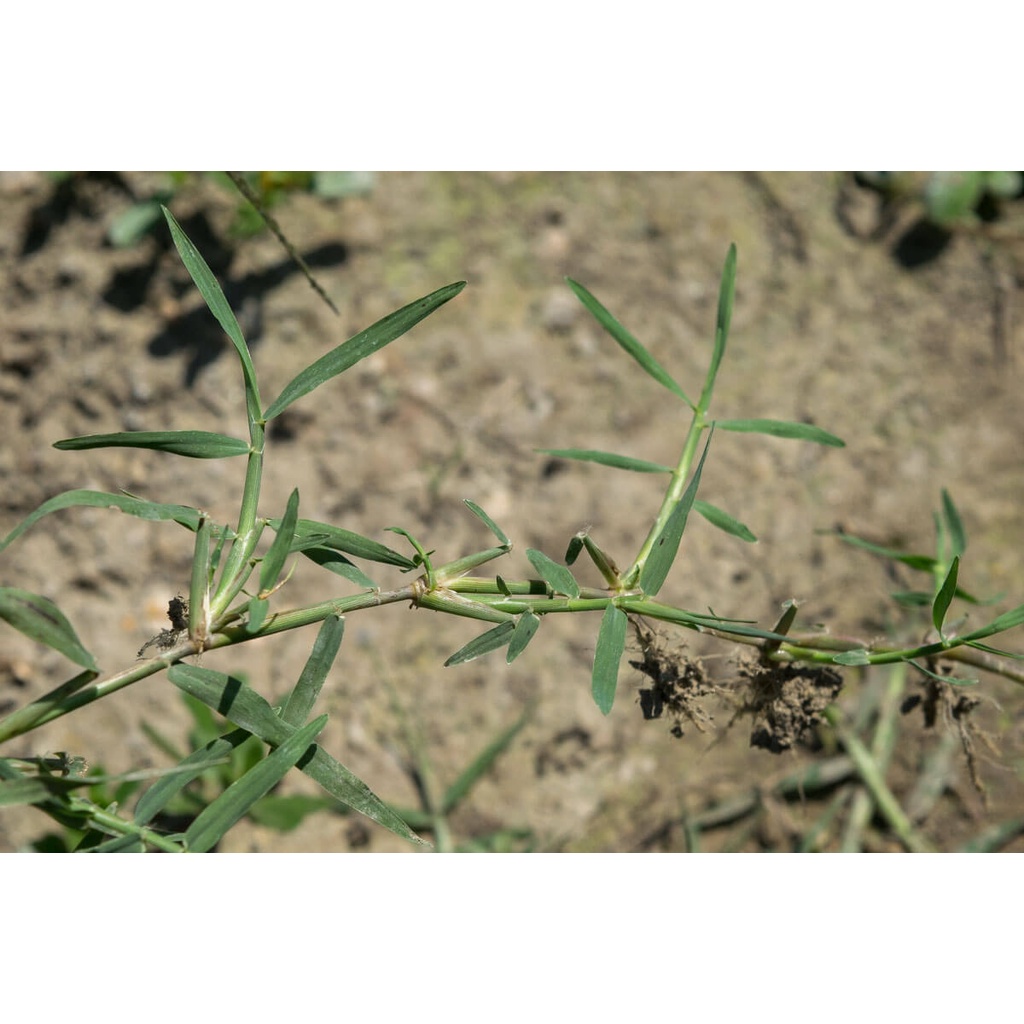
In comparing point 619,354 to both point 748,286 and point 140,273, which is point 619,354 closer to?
point 748,286

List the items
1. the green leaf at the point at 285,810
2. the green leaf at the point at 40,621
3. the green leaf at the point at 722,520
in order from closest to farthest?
the green leaf at the point at 40,621 → the green leaf at the point at 722,520 → the green leaf at the point at 285,810

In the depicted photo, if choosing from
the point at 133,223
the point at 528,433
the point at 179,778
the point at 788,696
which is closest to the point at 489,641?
the point at 179,778

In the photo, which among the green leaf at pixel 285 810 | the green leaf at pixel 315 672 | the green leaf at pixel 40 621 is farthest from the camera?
the green leaf at pixel 285 810

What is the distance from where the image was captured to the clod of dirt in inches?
44.7

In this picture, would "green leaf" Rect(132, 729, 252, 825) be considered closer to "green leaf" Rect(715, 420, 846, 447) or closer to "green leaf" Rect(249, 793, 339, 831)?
"green leaf" Rect(715, 420, 846, 447)

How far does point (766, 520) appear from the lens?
1.94m

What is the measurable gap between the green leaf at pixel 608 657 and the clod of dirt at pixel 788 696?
272 mm

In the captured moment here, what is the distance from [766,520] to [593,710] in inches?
20.5

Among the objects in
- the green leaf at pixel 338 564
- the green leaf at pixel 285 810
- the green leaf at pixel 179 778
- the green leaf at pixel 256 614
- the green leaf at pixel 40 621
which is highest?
the green leaf at pixel 338 564

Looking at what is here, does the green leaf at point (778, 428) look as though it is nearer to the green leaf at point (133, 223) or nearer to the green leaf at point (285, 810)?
the green leaf at point (285, 810)

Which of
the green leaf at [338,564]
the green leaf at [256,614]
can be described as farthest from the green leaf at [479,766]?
the green leaf at [256,614]

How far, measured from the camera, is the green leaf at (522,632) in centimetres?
89

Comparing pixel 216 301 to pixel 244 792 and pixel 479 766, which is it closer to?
pixel 244 792

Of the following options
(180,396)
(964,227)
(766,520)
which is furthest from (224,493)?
(964,227)
